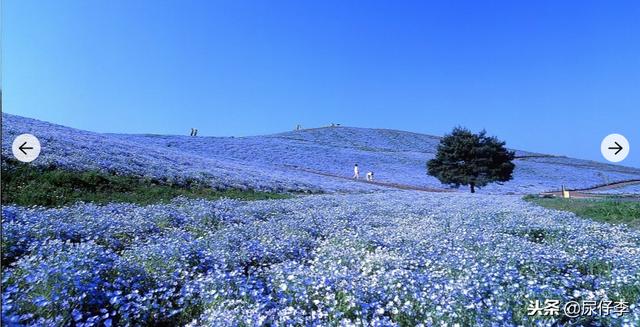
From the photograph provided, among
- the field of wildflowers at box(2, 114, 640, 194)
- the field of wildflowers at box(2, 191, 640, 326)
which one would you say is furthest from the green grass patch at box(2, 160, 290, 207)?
the field of wildflowers at box(2, 191, 640, 326)

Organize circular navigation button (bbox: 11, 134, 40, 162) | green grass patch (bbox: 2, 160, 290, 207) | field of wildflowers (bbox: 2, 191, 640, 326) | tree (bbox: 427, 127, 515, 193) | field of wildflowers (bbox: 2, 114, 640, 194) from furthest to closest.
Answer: tree (bbox: 427, 127, 515, 193)
field of wildflowers (bbox: 2, 114, 640, 194)
circular navigation button (bbox: 11, 134, 40, 162)
green grass patch (bbox: 2, 160, 290, 207)
field of wildflowers (bbox: 2, 191, 640, 326)

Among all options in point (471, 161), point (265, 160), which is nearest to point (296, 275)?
point (471, 161)

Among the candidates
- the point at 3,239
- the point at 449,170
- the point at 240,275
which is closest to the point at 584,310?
the point at 240,275

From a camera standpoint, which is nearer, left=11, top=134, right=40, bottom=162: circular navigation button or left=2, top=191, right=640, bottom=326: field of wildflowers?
left=2, top=191, right=640, bottom=326: field of wildflowers

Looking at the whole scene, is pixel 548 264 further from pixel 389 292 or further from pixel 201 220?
pixel 201 220

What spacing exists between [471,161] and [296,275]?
35.5 metres

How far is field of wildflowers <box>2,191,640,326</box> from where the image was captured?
4.69 m

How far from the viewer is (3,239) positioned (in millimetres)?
7340

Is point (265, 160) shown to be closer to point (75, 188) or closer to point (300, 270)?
point (75, 188)

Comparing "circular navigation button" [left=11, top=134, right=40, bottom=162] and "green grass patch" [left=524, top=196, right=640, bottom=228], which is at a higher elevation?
"circular navigation button" [left=11, top=134, right=40, bottom=162]

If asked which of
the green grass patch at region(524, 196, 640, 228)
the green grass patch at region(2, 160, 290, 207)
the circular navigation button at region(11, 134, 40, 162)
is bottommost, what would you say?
the green grass patch at region(524, 196, 640, 228)

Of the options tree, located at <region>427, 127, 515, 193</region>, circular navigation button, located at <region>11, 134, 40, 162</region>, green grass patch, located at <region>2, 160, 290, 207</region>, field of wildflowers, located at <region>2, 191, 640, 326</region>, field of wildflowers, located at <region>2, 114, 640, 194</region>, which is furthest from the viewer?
tree, located at <region>427, 127, 515, 193</region>

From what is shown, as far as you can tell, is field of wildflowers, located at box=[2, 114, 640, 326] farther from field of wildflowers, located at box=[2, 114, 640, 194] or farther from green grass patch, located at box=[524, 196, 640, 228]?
field of wildflowers, located at box=[2, 114, 640, 194]

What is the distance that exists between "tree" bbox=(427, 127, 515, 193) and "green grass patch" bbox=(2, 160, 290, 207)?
25.6 meters
